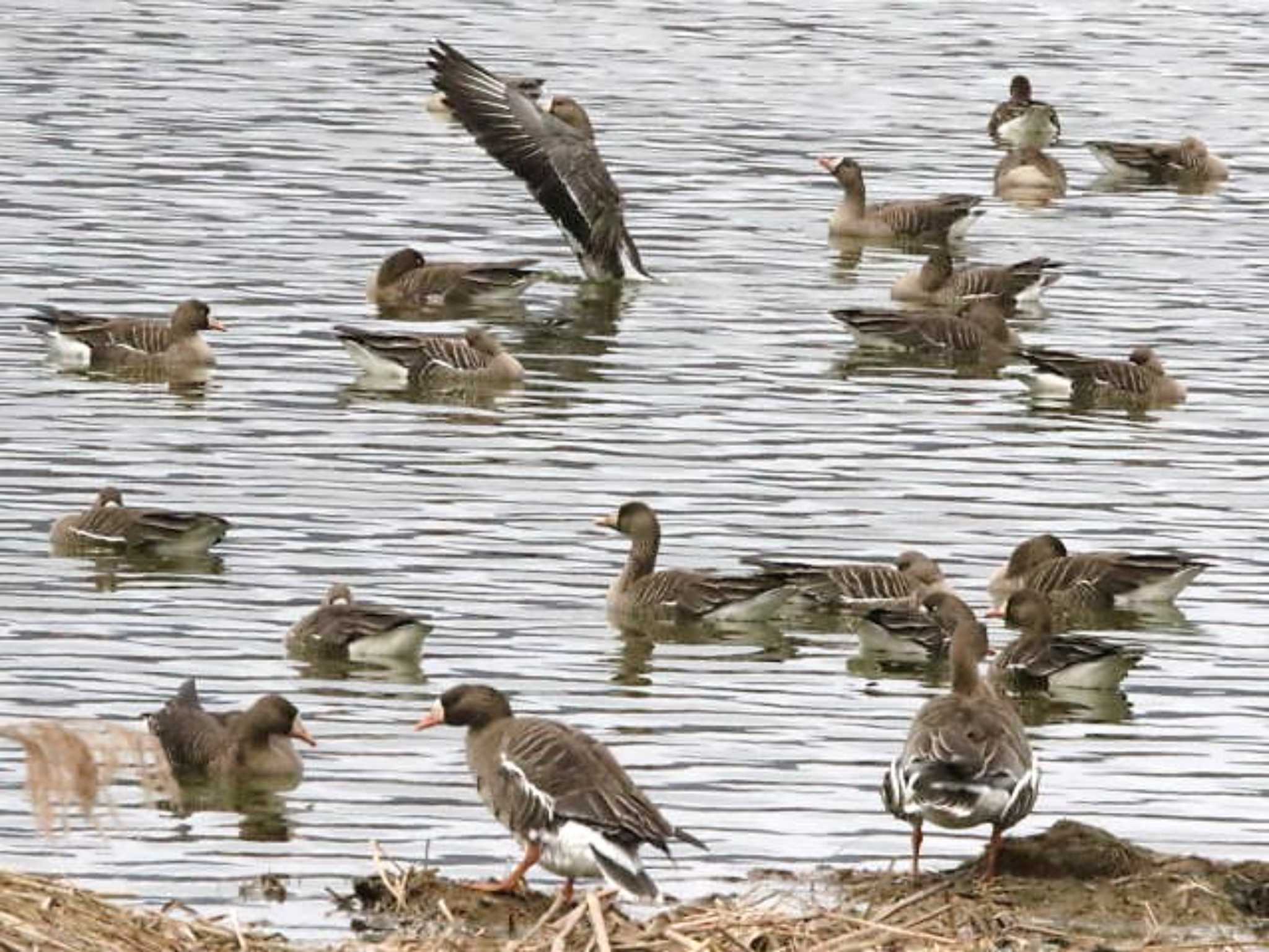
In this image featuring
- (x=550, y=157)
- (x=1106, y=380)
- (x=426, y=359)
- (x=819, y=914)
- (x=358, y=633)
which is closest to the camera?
(x=819, y=914)

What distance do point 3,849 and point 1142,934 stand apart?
4.68m

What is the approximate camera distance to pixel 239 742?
15172 millimetres

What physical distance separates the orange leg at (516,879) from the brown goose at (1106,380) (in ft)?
45.1

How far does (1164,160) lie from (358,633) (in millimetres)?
21771

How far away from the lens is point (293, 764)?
49.9 ft

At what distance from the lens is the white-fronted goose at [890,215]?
33812mm

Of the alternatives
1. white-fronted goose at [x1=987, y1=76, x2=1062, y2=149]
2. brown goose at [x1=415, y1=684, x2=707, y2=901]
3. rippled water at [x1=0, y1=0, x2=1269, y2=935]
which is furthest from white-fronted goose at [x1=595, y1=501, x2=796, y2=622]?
white-fronted goose at [x1=987, y1=76, x2=1062, y2=149]

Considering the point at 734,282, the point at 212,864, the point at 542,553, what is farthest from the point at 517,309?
the point at 212,864

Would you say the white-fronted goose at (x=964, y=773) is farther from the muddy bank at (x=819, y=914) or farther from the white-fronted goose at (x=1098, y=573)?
the white-fronted goose at (x=1098, y=573)

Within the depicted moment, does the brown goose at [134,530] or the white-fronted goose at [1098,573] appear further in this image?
the brown goose at [134,530]

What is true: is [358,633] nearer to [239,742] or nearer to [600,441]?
[239,742]

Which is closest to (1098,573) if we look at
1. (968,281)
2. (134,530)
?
(134,530)

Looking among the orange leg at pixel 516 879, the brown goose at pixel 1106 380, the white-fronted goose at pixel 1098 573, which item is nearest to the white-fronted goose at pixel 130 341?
the brown goose at pixel 1106 380

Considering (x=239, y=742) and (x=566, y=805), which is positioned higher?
(x=566, y=805)
